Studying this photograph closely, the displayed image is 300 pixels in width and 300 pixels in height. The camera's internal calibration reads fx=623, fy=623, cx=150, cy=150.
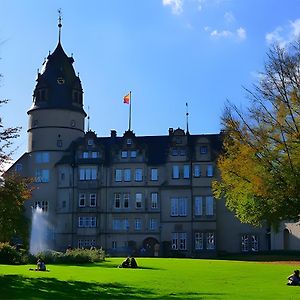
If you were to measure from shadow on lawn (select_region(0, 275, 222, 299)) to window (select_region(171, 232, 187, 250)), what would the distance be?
49.1m

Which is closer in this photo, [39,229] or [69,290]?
[69,290]

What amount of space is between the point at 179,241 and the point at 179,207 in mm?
4066

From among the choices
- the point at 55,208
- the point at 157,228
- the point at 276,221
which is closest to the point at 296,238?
the point at 157,228

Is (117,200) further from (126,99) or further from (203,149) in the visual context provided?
(126,99)

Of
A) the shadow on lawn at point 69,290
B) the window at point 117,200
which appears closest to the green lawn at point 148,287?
the shadow on lawn at point 69,290

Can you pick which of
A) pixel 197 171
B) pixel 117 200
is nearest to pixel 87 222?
pixel 117 200

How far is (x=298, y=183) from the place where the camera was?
3189 centimetres

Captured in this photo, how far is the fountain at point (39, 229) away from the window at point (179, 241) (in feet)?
51.1

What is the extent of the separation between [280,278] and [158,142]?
168ft

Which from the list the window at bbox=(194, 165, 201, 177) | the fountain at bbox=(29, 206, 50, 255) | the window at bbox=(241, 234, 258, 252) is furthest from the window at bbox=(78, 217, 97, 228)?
the window at bbox=(241, 234, 258, 252)

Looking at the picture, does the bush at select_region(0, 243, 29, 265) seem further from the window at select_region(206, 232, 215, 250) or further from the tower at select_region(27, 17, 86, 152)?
the tower at select_region(27, 17, 86, 152)

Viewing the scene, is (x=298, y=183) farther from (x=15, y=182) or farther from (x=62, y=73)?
(x=62, y=73)

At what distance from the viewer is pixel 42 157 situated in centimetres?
7912

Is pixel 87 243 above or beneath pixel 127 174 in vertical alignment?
beneath
